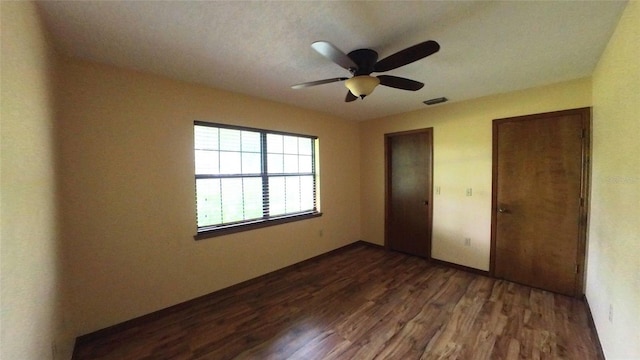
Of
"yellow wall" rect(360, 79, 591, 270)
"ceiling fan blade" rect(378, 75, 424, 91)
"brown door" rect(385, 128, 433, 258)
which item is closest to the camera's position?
"ceiling fan blade" rect(378, 75, 424, 91)

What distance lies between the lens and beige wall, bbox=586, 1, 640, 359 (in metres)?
1.31

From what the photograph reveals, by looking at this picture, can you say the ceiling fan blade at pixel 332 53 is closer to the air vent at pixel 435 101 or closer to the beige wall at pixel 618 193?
the beige wall at pixel 618 193

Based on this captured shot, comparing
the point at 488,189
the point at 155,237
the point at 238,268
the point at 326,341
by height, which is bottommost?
the point at 326,341

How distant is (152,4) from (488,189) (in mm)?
3728

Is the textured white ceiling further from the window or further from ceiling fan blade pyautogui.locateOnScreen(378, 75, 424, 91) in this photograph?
the window

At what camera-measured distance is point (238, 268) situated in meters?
2.89

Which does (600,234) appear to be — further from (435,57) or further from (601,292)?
(435,57)

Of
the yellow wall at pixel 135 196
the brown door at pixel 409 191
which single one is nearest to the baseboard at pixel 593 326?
the brown door at pixel 409 191

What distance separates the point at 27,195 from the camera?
1.15m

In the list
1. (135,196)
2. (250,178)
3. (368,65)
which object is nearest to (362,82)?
(368,65)

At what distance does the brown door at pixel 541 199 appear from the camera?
102 inches

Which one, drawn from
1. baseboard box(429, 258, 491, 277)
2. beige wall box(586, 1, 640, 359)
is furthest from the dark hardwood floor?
beige wall box(586, 1, 640, 359)

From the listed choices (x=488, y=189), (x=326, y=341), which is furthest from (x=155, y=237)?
→ (x=488, y=189)

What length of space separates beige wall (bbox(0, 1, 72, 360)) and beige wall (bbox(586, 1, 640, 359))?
9.32 feet
